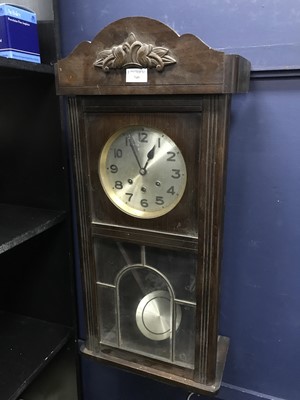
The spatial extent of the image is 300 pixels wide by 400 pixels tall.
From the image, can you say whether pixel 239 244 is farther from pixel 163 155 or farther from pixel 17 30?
pixel 17 30

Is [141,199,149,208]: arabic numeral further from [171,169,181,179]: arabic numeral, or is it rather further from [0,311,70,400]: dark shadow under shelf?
[0,311,70,400]: dark shadow under shelf

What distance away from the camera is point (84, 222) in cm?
84

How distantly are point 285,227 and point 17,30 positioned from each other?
0.81 metres

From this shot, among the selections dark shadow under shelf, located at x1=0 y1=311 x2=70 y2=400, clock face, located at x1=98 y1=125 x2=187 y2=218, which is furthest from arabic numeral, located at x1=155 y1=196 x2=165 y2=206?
dark shadow under shelf, located at x1=0 y1=311 x2=70 y2=400

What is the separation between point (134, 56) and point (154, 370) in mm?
703

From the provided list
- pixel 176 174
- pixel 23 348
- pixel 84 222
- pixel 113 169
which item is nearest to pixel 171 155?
pixel 176 174

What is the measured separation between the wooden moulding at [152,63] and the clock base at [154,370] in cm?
63

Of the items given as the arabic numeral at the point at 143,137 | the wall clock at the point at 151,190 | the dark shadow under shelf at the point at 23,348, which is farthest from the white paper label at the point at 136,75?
the dark shadow under shelf at the point at 23,348

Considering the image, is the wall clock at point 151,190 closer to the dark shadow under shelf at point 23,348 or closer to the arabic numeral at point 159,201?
the arabic numeral at point 159,201

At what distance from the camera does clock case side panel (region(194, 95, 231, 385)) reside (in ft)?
2.20

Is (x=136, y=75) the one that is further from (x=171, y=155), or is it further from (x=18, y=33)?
(x=18, y=33)

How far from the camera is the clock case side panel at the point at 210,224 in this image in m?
0.67

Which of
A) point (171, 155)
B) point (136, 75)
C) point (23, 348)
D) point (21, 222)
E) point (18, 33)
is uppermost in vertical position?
point (18, 33)

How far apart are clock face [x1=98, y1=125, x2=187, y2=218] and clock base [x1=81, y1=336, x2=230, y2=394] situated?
1.24 ft
